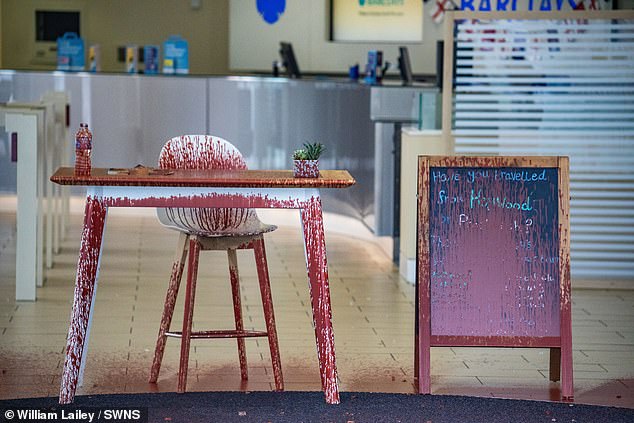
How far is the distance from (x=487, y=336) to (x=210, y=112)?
615 cm

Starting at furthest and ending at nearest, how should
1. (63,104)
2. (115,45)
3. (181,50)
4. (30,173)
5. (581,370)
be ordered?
1. (115,45)
2. (181,50)
3. (63,104)
4. (30,173)
5. (581,370)

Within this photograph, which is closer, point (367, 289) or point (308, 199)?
point (308, 199)

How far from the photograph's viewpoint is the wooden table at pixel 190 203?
4375 mm

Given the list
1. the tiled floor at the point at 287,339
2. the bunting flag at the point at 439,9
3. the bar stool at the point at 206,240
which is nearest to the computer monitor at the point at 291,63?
the bunting flag at the point at 439,9

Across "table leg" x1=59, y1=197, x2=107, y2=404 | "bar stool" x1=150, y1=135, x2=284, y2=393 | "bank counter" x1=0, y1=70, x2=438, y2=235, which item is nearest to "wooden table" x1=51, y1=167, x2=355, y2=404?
"table leg" x1=59, y1=197, x2=107, y2=404

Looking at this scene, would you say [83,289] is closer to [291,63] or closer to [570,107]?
[570,107]

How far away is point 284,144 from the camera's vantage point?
10.4 metres

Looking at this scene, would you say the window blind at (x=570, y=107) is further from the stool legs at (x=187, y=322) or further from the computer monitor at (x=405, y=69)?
the stool legs at (x=187, y=322)

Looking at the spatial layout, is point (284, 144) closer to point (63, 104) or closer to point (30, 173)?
point (63, 104)

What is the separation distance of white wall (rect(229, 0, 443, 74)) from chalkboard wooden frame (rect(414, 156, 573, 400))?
872cm

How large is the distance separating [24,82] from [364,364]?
20.5 ft

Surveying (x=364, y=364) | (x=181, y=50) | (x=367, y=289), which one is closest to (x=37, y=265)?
(x=367, y=289)

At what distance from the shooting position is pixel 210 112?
10617 mm

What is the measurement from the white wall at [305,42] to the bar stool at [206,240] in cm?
867
